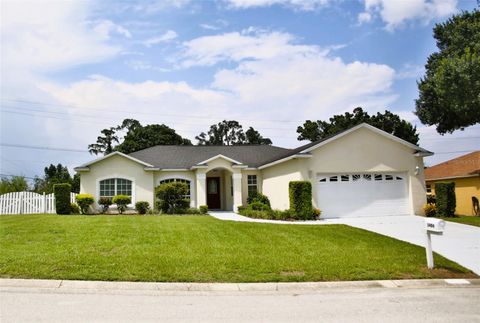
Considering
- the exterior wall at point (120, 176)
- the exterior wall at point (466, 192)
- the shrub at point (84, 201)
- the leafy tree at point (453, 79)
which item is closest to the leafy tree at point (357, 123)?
the leafy tree at point (453, 79)

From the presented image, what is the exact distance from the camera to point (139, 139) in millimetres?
47656

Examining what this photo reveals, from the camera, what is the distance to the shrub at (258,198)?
22641 mm

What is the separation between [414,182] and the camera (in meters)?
19.0

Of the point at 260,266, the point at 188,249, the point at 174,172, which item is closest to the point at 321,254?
the point at 260,266

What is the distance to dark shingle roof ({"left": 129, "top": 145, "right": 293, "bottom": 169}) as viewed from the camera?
24.6m

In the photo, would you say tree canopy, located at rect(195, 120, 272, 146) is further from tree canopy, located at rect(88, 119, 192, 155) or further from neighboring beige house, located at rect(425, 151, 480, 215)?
neighboring beige house, located at rect(425, 151, 480, 215)

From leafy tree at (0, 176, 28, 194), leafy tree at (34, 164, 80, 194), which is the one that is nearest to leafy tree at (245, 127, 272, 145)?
leafy tree at (34, 164, 80, 194)

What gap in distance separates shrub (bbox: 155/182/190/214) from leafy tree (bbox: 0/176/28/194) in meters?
12.1

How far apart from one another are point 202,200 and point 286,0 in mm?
13409

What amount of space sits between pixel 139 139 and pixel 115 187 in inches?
1043

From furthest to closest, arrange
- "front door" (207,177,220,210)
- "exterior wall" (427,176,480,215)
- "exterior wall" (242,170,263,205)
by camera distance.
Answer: "front door" (207,177,220,210)
"exterior wall" (242,170,263,205)
"exterior wall" (427,176,480,215)

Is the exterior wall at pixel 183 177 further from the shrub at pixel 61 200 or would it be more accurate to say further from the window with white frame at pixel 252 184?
the shrub at pixel 61 200

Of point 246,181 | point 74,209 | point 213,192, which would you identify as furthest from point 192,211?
point 74,209

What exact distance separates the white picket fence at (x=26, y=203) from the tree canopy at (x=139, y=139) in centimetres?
2451
